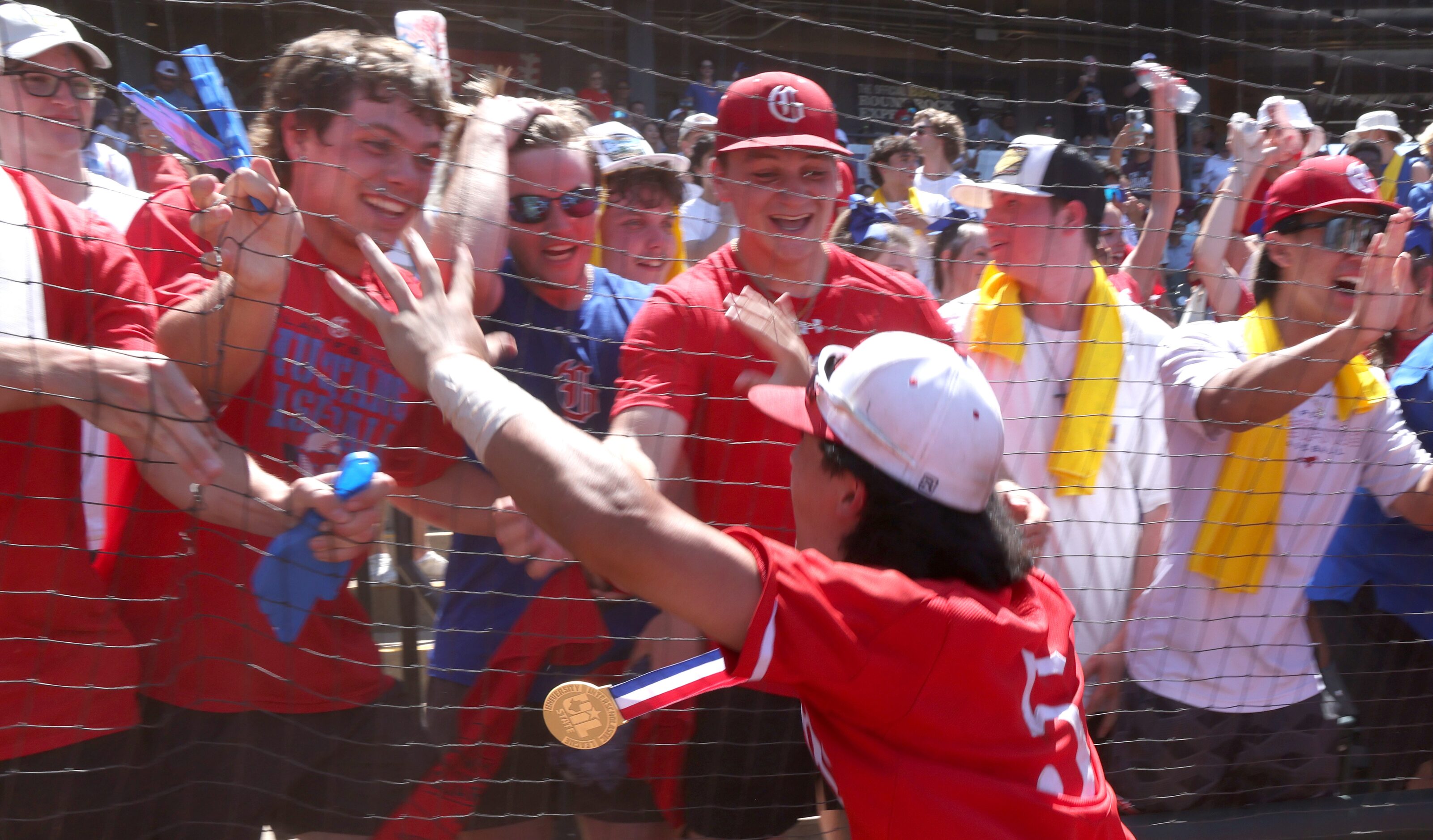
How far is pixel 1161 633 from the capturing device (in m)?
2.71

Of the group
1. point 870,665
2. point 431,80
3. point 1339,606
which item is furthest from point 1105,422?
point 431,80

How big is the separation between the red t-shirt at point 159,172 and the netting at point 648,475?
0.07ft

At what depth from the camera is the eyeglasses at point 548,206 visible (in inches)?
95.0

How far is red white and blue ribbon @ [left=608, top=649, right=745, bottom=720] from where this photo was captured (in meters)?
1.52

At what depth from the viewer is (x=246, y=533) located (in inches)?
78.4

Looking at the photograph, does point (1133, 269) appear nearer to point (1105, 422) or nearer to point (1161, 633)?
point (1105, 422)

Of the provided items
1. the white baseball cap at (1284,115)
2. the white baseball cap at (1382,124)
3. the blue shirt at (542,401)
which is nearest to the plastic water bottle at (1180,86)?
the white baseball cap at (1284,115)

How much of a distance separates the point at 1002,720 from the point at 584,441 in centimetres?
69

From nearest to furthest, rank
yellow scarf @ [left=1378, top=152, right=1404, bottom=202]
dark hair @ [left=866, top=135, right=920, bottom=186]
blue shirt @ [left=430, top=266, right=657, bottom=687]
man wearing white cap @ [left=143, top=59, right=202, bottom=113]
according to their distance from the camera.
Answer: man wearing white cap @ [left=143, top=59, right=202, bottom=113] → blue shirt @ [left=430, top=266, right=657, bottom=687] → dark hair @ [left=866, top=135, right=920, bottom=186] → yellow scarf @ [left=1378, top=152, right=1404, bottom=202]

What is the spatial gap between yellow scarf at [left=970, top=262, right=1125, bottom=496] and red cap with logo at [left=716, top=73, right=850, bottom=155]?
1.97ft

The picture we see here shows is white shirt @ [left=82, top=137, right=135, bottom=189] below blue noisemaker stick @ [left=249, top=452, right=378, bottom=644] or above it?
above

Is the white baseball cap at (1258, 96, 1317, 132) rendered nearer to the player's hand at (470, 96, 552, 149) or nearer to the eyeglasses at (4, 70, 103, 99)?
the player's hand at (470, 96, 552, 149)

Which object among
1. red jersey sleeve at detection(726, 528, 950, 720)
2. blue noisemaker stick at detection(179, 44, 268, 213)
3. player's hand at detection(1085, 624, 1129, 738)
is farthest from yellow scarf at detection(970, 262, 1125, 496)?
blue noisemaker stick at detection(179, 44, 268, 213)

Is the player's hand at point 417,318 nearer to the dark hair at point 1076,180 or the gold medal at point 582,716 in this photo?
the gold medal at point 582,716
